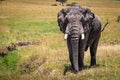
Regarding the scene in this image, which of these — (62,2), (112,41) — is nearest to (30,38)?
(112,41)

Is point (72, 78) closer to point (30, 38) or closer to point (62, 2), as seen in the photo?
point (30, 38)

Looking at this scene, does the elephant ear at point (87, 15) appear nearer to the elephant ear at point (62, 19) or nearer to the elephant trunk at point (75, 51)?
the elephant ear at point (62, 19)

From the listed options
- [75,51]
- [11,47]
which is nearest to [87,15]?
[75,51]

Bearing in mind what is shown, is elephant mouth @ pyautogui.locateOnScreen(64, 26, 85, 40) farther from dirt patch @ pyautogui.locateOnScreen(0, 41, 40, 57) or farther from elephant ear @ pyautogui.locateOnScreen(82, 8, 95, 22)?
dirt patch @ pyautogui.locateOnScreen(0, 41, 40, 57)

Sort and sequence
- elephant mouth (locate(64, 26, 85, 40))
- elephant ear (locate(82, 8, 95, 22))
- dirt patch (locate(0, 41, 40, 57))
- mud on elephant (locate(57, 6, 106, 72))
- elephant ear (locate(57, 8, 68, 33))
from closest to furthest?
elephant mouth (locate(64, 26, 85, 40)) < mud on elephant (locate(57, 6, 106, 72)) < elephant ear (locate(57, 8, 68, 33)) < elephant ear (locate(82, 8, 95, 22)) < dirt patch (locate(0, 41, 40, 57))

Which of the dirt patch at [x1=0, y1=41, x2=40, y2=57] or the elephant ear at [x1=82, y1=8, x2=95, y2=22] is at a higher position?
the elephant ear at [x1=82, y1=8, x2=95, y2=22]

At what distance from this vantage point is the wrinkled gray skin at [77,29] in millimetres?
15469

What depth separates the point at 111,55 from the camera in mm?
21062

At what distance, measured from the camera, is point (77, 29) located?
15.5m

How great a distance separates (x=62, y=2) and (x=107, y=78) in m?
103

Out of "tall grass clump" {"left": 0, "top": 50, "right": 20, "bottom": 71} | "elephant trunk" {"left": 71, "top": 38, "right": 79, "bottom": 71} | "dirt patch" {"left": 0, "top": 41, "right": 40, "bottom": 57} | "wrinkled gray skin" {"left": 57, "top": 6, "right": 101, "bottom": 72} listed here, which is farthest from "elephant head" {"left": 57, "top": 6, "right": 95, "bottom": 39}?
"dirt patch" {"left": 0, "top": 41, "right": 40, "bottom": 57}

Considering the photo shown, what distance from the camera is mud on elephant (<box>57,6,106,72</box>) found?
1546 cm

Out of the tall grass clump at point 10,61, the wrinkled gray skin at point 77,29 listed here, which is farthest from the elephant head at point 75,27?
the tall grass clump at point 10,61

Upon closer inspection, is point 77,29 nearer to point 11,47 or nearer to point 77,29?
point 77,29
